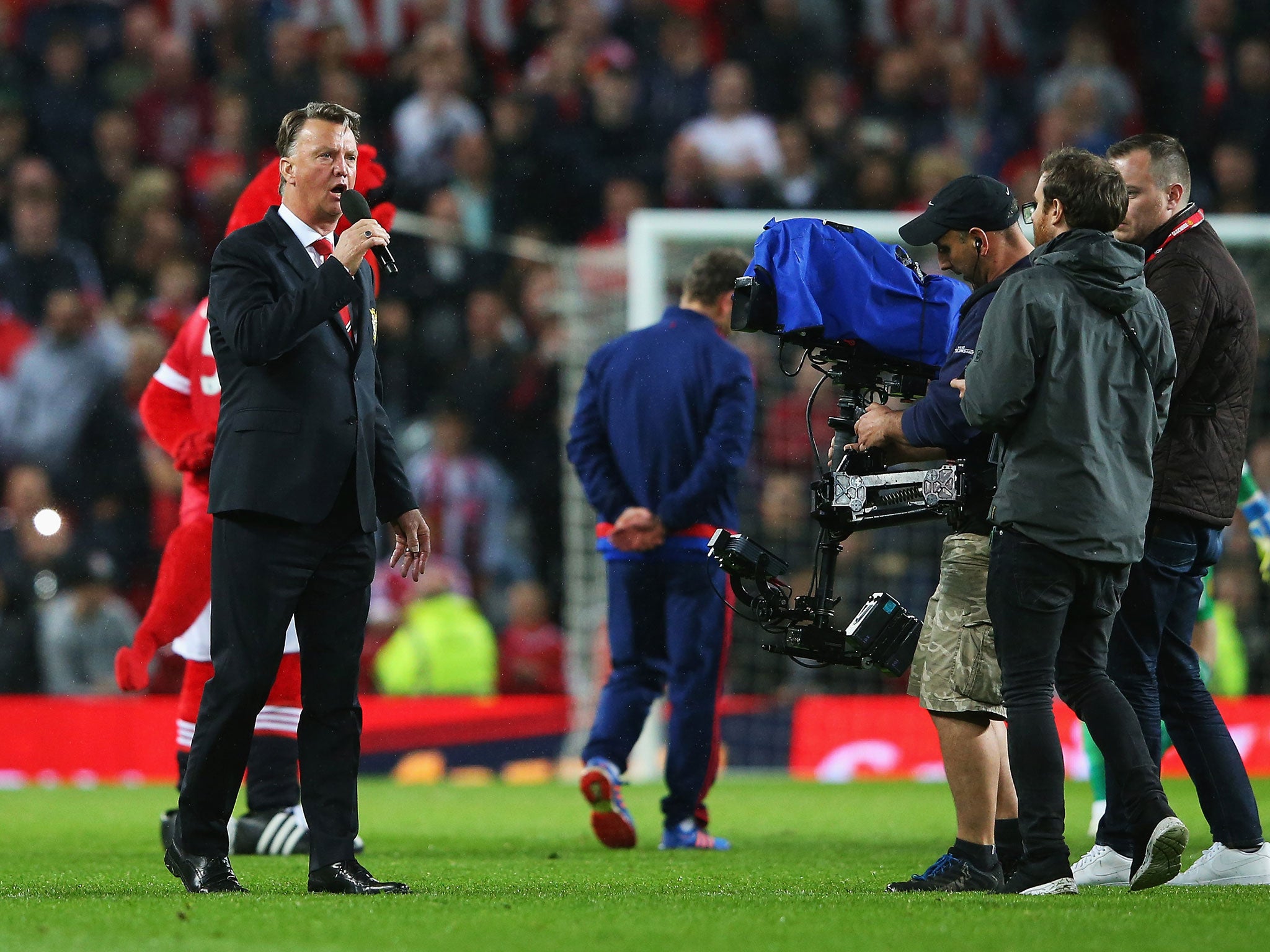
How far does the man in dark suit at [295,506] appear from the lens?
13.8 feet

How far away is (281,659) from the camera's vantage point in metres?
4.31

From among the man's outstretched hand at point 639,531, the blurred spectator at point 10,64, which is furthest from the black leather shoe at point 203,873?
the blurred spectator at point 10,64

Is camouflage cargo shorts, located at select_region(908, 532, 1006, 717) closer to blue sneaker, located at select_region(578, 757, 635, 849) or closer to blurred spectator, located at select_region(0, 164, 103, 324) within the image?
blue sneaker, located at select_region(578, 757, 635, 849)

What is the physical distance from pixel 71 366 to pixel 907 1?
7793mm

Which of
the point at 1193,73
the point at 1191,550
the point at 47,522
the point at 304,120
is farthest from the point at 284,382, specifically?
the point at 1193,73

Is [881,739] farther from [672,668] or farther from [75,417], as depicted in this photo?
[75,417]

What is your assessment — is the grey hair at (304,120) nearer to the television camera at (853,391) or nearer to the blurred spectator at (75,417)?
the television camera at (853,391)

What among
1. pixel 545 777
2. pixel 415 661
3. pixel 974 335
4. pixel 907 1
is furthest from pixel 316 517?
pixel 907 1

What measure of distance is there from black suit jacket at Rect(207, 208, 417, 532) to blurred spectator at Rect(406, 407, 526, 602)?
7.75m

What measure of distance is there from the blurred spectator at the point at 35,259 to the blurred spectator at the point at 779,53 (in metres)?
5.62

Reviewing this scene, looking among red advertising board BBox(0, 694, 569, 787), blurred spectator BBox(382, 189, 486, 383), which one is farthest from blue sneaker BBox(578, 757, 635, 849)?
blurred spectator BBox(382, 189, 486, 383)

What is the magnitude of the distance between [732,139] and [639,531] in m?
8.11

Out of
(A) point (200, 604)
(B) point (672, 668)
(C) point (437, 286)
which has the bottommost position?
(B) point (672, 668)

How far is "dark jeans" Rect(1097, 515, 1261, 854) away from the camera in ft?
15.6
